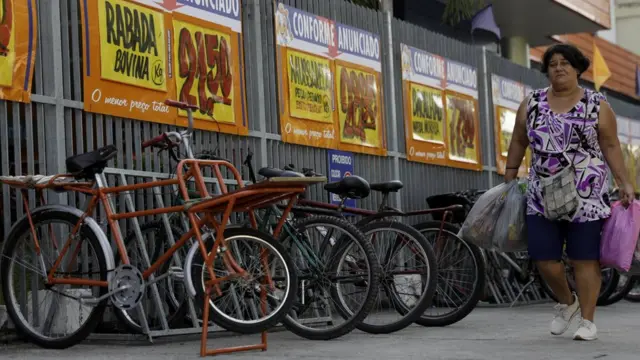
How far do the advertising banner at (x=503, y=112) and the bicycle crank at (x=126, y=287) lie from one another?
829 centimetres

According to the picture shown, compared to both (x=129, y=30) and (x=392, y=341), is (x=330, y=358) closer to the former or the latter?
(x=392, y=341)

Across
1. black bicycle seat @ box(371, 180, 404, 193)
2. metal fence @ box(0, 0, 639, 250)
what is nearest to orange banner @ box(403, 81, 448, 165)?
metal fence @ box(0, 0, 639, 250)

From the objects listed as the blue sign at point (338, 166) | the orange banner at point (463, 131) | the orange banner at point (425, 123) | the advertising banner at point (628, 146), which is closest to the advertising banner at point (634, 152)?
the advertising banner at point (628, 146)

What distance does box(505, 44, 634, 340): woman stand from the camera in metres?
7.35

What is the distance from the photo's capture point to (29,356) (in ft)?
21.5

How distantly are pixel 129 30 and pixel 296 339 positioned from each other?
Result: 87.6 inches

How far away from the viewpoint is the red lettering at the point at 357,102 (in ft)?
35.2

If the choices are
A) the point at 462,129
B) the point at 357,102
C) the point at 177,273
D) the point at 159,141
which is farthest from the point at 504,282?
the point at 177,273

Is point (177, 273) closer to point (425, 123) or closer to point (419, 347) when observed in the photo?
point (419, 347)

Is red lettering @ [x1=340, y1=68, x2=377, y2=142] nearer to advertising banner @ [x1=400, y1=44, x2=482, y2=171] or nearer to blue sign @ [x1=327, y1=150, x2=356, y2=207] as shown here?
blue sign @ [x1=327, y1=150, x2=356, y2=207]

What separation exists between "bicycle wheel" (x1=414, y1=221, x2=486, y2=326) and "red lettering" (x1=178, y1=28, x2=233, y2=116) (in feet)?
5.78

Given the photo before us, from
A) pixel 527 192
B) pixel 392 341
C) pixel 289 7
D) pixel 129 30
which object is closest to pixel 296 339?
pixel 392 341

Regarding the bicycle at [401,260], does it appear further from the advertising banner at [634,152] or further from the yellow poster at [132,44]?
the advertising banner at [634,152]

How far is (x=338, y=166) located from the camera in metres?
10.6
